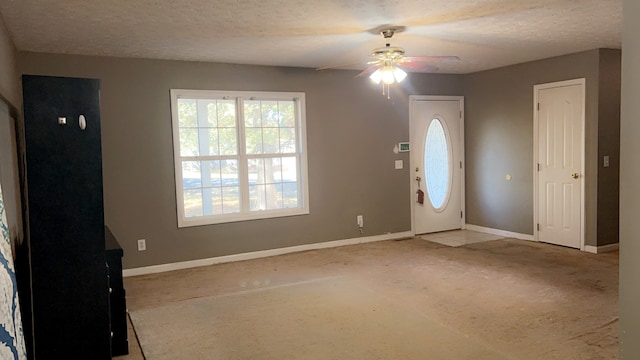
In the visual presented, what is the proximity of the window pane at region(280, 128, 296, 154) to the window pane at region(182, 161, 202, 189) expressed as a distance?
1.07m

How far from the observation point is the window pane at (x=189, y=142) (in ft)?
17.6

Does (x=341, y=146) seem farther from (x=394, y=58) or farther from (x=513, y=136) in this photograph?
(x=513, y=136)

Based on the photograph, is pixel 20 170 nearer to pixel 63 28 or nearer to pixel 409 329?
pixel 63 28

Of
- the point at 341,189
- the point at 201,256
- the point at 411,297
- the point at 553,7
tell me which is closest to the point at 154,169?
the point at 201,256

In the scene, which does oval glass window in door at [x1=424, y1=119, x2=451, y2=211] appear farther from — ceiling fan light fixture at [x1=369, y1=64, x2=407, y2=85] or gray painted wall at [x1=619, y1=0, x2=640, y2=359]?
gray painted wall at [x1=619, y1=0, x2=640, y2=359]

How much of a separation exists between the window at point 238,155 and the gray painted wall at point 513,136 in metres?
2.68

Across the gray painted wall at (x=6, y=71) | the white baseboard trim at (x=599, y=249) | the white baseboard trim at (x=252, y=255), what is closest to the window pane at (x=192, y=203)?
the white baseboard trim at (x=252, y=255)

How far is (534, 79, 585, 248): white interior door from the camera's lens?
5.59 metres

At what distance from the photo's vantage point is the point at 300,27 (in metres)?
3.94

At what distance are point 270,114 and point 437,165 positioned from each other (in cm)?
269

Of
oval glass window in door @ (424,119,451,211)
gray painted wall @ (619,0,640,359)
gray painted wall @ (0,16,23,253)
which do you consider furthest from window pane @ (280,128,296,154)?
gray painted wall @ (619,0,640,359)

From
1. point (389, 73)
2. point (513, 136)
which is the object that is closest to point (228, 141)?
point (389, 73)

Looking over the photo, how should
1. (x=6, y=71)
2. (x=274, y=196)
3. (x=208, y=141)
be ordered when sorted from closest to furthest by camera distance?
(x=6, y=71), (x=208, y=141), (x=274, y=196)

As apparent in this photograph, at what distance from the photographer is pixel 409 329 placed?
3.44 m
